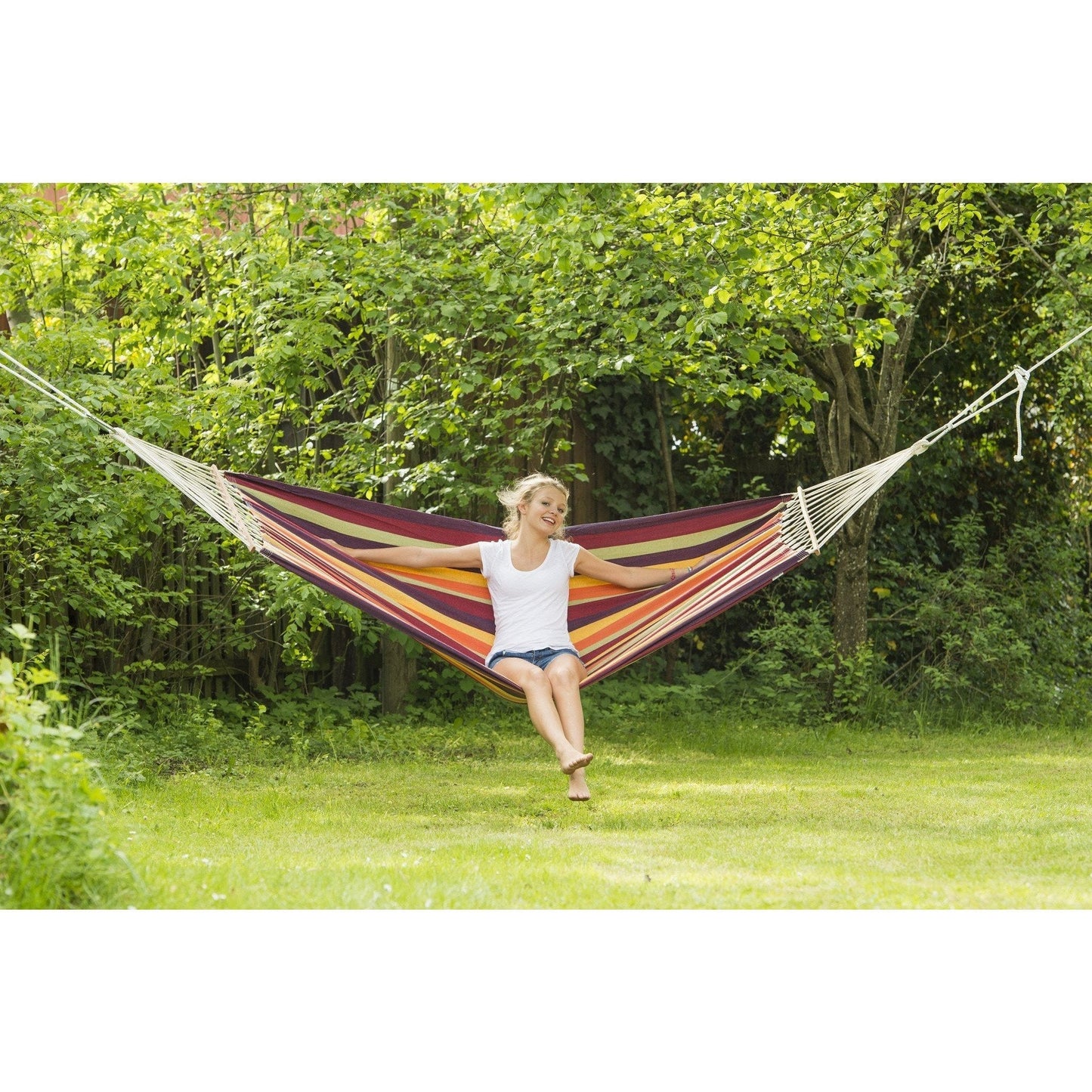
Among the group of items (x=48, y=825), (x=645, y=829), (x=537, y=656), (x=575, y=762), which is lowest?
(x=645, y=829)

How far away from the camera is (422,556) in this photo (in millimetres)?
3639

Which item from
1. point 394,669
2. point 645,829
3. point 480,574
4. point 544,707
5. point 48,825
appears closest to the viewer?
point 48,825

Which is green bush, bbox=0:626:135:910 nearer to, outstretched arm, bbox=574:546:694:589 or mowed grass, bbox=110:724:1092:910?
mowed grass, bbox=110:724:1092:910

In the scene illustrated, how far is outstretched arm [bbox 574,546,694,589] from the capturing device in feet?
12.3

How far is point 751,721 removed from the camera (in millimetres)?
5062

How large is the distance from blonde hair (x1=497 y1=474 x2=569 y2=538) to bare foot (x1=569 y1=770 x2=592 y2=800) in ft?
2.42

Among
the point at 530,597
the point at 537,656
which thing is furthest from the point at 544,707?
the point at 530,597

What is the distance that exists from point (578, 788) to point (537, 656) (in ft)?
1.28

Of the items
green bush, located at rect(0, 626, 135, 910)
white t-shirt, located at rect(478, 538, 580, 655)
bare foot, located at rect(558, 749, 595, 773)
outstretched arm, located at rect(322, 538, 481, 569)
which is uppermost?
outstretched arm, located at rect(322, 538, 481, 569)

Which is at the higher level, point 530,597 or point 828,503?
point 828,503

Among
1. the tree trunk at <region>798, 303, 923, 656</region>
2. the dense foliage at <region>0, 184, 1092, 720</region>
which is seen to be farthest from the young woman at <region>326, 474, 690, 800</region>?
the tree trunk at <region>798, 303, 923, 656</region>

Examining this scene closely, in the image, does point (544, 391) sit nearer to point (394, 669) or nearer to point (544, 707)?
point (394, 669)

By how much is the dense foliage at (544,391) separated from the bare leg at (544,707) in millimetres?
1154

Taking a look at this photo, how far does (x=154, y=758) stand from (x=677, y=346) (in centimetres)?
243
